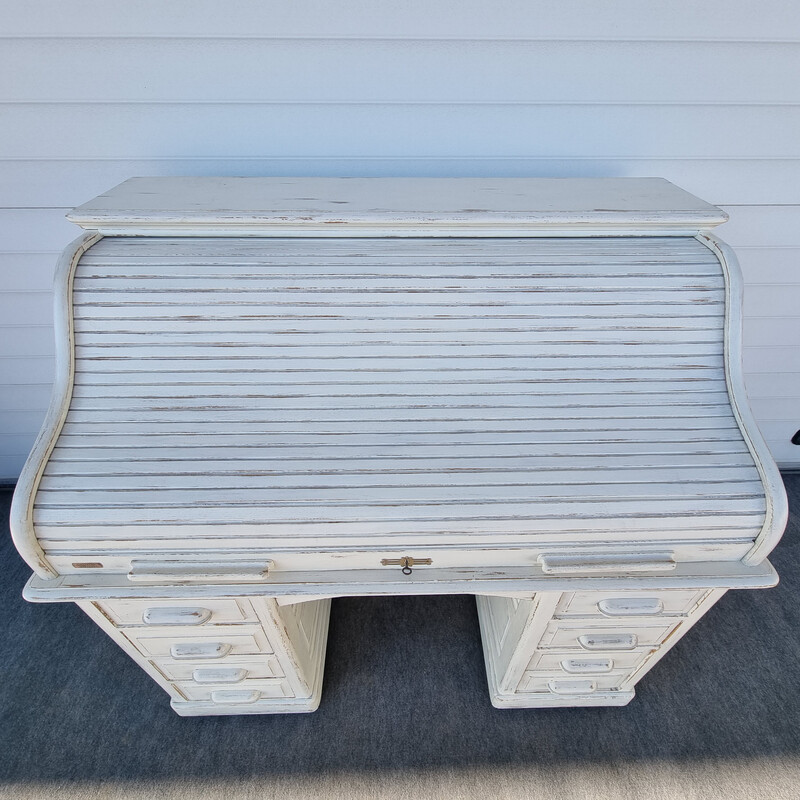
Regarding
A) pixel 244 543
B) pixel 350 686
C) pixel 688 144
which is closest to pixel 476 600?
pixel 350 686

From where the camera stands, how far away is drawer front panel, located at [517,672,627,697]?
129cm

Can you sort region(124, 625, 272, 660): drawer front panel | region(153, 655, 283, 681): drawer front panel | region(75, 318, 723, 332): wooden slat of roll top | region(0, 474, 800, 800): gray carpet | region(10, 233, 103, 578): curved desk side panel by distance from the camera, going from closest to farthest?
region(10, 233, 103, 578): curved desk side panel < region(75, 318, 723, 332): wooden slat of roll top < region(124, 625, 272, 660): drawer front panel < region(153, 655, 283, 681): drawer front panel < region(0, 474, 800, 800): gray carpet

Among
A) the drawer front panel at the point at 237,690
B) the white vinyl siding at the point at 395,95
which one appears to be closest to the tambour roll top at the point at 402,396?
the white vinyl siding at the point at 395,95

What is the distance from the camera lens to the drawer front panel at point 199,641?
3.44 ft

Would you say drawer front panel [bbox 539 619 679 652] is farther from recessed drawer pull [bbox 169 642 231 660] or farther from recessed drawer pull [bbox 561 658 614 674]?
recessed drawer pull [bbox 169 642 231 660]

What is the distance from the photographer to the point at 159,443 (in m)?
0.88

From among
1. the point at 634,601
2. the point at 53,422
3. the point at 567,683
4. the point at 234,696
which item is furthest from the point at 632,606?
the point at 53,422

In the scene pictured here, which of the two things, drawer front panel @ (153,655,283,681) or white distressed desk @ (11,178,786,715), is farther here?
drawer front panel @ (153,655,283,681)

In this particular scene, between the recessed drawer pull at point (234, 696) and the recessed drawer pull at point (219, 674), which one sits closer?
the recessed drawer pull at point (219, 674)

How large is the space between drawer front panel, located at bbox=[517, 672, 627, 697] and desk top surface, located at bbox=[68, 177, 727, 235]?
1118 millimetres

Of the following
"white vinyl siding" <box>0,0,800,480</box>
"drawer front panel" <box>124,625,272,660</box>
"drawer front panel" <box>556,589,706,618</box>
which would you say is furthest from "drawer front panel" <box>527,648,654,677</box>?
"white vinyl siding" <box>0,0,800,480</box>

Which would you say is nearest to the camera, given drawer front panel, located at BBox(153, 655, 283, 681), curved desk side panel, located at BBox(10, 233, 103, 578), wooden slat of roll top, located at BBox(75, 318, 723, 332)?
curved desk side panel, located at BBox(10, 233, 103, 578)

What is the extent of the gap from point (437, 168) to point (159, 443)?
0.96 m

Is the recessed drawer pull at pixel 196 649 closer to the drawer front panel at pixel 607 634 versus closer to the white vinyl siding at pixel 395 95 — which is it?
the drawer front panel at pixel 607 634
